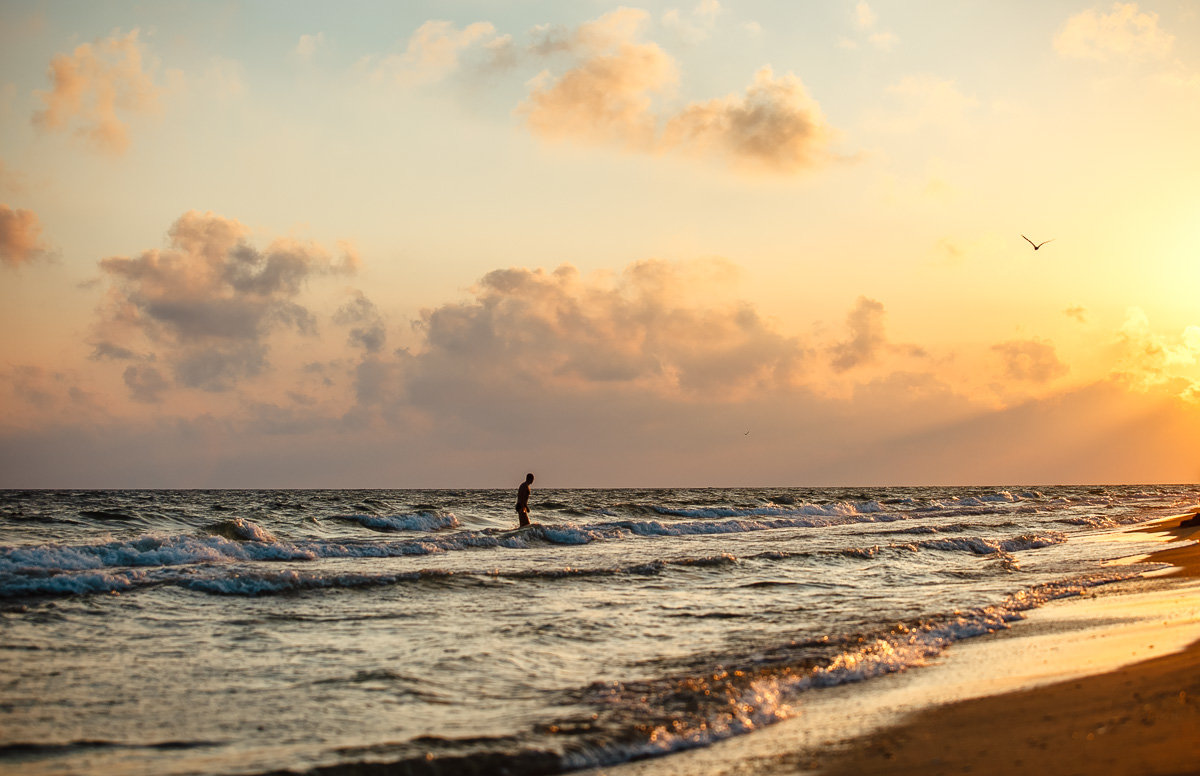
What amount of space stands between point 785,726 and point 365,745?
3461 mm

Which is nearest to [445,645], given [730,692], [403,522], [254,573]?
[730,692]

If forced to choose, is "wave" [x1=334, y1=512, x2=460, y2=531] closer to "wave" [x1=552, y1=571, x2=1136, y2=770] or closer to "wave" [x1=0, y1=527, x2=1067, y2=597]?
"wave" [x1=0, y1=527, x2=1067, y2=597]

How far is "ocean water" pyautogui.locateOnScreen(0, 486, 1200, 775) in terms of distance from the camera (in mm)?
6516

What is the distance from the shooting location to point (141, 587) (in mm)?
13805

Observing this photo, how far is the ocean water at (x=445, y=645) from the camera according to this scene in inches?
257

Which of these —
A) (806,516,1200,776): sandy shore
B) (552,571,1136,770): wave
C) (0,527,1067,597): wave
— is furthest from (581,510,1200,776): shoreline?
(0,527,1067,597): wave

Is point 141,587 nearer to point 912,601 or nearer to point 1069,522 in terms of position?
point 912,601

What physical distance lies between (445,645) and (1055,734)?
262 inches

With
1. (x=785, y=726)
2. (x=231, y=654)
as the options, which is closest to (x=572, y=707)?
(x=785, y=726)

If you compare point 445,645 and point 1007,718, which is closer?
point 1007,718

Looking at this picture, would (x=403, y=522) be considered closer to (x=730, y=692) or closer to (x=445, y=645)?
(x=445, y=645)

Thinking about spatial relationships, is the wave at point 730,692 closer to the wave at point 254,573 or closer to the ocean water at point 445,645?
the ocean water at point 445,645

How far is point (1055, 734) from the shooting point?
6.03 m

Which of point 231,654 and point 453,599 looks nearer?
point 231,654
